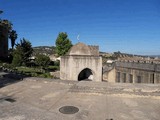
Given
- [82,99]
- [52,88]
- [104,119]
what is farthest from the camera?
[52,88]

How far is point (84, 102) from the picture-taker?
7.37 m

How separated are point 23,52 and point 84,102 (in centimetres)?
3384

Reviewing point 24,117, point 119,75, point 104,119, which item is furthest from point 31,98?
point 119,75

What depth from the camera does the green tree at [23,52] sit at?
3696 centimetres

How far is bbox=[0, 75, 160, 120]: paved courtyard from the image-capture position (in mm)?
5949

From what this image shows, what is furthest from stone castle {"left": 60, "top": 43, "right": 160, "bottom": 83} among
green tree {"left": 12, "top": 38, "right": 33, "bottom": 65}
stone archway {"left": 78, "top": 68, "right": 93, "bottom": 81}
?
green tree {"left": 12, "top": 38, "right": 33, "bottom": 65}

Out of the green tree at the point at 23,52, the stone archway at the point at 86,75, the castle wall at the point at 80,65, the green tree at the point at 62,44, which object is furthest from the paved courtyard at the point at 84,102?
the green tree at the point at 62,44

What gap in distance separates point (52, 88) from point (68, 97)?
2047 mm

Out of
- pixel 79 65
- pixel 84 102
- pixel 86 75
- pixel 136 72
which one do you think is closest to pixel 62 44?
pixel 136 72

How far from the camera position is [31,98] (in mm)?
7969

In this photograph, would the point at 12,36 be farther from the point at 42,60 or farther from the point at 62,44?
the point at 42,60

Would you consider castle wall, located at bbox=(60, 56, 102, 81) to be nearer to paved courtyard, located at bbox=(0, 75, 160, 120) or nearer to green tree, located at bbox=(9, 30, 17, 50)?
paved courtyard, located at bbox=(0, 75, 160, 120)

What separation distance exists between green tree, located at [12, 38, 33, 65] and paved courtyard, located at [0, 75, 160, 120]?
28103 mm

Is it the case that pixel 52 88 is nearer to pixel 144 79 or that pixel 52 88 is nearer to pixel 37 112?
pixel 37 112
